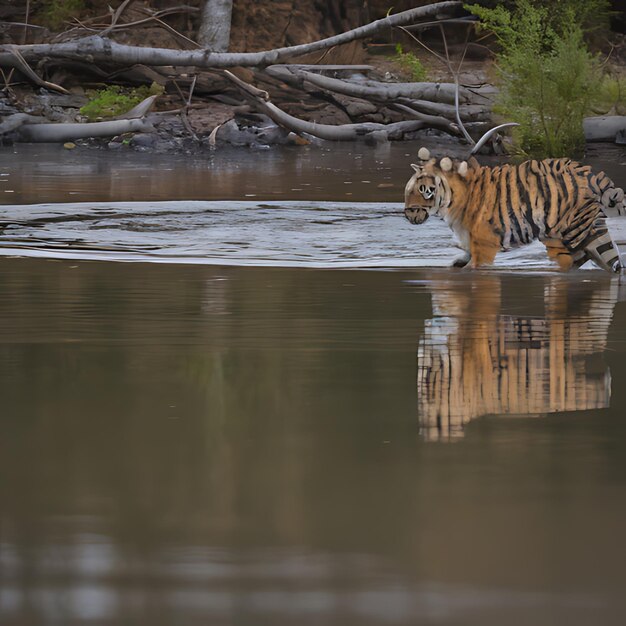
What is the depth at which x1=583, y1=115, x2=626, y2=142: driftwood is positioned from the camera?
2444 cm

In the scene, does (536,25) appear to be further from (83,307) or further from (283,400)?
(283,400)

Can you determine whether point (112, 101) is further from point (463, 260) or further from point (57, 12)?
point (463, 260)

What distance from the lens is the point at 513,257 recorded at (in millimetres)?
11328

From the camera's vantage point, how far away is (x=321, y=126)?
26.8 m

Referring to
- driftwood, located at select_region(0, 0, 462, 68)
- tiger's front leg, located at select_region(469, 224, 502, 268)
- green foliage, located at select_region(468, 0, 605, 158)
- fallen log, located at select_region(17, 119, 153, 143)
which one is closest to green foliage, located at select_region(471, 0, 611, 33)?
driftwood, located at select_region(0, 0, 462, 68)

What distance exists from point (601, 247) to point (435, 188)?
1.31m

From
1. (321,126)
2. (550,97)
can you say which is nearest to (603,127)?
(550,97)

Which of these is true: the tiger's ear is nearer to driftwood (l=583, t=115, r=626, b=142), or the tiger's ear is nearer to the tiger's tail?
the tiger's tail

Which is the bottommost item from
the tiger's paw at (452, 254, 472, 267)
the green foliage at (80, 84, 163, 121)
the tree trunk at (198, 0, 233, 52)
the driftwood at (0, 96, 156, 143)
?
the tiger's paw at (452, 254, 472, 267)

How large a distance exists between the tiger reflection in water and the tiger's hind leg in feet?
4.24

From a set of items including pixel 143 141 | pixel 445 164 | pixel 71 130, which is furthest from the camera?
pixel 71 130

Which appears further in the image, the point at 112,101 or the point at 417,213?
the point at 112,101

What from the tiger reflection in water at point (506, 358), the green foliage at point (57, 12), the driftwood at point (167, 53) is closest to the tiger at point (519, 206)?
the tiger reflection in water at point (506, 358)

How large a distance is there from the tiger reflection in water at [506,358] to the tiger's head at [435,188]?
1.89 metres
